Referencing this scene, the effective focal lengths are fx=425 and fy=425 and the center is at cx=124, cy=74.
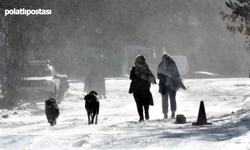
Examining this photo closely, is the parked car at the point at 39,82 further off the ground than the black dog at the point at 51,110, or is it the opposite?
the parked car at the point at 39,82

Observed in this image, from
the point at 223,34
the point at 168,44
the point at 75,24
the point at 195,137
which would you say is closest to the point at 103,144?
the point at 195,137

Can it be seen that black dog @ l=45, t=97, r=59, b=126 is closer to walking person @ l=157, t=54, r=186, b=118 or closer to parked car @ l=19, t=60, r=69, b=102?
walking person @ l=157, t=54, r=186, b=118

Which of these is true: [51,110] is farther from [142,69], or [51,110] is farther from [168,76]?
[168,76]

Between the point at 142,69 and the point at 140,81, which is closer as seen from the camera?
the point at 142,69

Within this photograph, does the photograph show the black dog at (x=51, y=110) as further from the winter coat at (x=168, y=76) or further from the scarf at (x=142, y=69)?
the winter coat at (x=168, y=76)

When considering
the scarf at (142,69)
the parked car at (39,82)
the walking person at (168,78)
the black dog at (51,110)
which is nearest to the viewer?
the scarf at (142,69)

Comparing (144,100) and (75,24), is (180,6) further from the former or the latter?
(144,100)

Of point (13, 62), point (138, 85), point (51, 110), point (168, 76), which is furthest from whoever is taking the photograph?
point (13, 62)

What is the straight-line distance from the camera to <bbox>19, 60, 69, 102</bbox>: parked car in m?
20.0

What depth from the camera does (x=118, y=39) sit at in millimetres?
53250

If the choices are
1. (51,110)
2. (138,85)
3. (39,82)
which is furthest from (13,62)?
(138,85)

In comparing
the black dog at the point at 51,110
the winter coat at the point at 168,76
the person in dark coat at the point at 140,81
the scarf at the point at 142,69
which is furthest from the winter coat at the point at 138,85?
the black dog at the point at 51,110

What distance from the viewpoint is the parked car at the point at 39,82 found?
20047 millimetres

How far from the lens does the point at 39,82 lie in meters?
20.2
